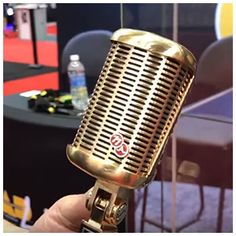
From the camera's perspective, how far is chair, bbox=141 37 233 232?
2.12 m

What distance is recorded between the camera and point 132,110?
0.47 m

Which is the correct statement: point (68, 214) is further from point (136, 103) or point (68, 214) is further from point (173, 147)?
point (173, 147)

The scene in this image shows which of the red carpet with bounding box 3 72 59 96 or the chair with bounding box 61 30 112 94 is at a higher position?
the chair with bounding box 61 30 112 94

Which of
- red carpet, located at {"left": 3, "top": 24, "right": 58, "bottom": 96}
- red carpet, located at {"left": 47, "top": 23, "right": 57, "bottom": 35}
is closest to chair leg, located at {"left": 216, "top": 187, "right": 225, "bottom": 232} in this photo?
red carpet, located at {"left": 3, "top": 24, "right": 58, "bottom": 96}

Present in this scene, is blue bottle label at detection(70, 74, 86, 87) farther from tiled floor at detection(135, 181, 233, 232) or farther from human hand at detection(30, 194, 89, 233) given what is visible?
human hand at detection(30, 194, 89, 233)

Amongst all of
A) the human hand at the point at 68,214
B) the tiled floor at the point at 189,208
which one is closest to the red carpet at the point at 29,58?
the tiled floor at the point at 189,208

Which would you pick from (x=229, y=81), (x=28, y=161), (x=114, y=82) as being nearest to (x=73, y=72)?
(x=28, y=161)

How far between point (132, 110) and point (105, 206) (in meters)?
0.10

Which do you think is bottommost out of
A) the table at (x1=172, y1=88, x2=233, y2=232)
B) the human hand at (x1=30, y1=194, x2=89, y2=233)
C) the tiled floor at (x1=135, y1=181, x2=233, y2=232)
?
the tiled floor at (x1=135, y1=181, x2=233, y2=232)

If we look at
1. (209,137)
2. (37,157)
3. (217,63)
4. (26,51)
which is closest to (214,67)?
(217,63)

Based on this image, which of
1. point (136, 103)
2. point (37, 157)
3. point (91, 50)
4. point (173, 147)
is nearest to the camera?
point (136, 103)

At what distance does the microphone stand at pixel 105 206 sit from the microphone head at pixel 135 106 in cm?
2

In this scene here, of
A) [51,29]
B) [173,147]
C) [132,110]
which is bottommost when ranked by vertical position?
[51,29]

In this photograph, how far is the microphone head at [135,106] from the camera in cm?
47
